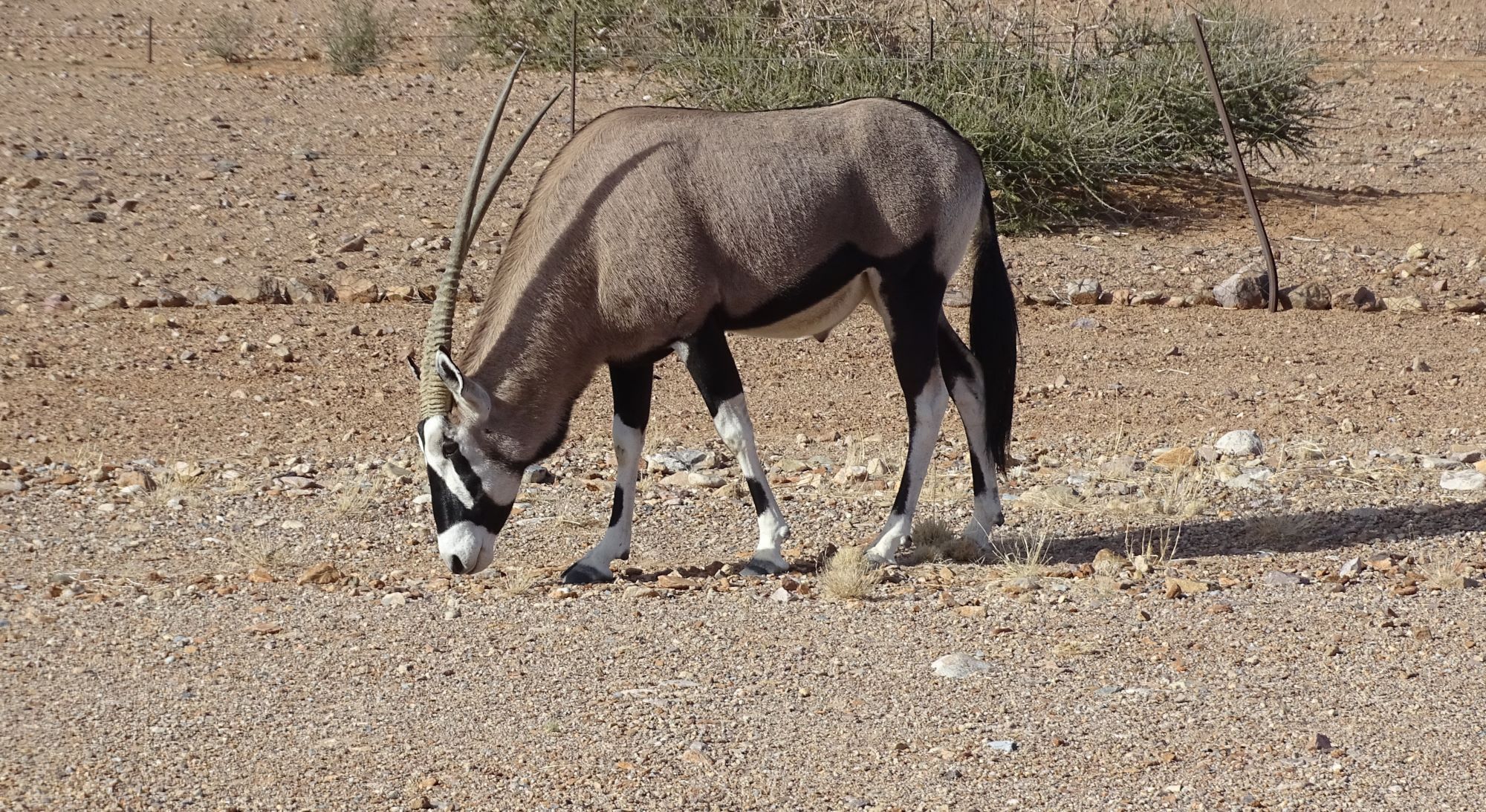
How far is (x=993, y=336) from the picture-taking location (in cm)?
715

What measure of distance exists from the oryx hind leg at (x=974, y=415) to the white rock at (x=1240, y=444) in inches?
81.4

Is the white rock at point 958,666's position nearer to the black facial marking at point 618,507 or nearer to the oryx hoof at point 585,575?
the oryx hoof at point 585,575

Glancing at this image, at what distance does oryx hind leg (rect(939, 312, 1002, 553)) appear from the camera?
23.2 feet

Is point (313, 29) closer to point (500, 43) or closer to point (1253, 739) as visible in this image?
point (500, 43)

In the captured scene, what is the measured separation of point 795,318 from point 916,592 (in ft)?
3.79

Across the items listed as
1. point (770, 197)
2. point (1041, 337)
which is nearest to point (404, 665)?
point (770, 197)

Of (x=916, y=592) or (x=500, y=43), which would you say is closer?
(x=916, y=592)

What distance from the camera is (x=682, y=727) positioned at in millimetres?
4941

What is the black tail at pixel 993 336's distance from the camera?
714 cm

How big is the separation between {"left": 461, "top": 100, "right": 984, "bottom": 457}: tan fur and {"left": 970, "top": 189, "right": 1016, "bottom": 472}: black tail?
0.58 m

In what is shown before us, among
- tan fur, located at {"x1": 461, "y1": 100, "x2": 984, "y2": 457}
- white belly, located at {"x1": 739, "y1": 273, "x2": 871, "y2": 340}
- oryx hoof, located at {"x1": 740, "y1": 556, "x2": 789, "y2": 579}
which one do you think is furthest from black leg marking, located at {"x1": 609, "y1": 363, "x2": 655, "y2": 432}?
oryx hoof, located at {"x1": 740, "y1": 556, "x2": 789, "y2": 579}

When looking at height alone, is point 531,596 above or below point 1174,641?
below

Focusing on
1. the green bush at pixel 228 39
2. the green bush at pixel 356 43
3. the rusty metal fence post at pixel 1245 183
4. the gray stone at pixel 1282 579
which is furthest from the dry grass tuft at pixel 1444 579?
the green bush at pixel 228 39

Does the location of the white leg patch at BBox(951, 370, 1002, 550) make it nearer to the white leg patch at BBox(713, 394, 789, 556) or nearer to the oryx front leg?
the white leg patch at BBox(713, 394, 789, 556)
